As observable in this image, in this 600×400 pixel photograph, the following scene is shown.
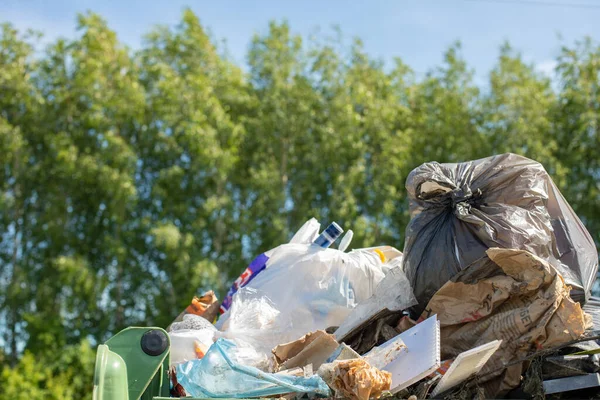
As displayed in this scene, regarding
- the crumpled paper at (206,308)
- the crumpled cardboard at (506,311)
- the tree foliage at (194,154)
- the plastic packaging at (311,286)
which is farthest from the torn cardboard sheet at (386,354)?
the tree foliage at (194,154)

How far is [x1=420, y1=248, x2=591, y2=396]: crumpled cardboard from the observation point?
229cm

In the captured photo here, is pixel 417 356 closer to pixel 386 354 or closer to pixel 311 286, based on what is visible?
pixel 386 354

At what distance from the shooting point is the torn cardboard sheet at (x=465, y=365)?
210 cm

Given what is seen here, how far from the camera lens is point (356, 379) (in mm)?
2064

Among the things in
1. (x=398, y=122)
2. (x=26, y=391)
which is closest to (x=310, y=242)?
(x=26, y=391)

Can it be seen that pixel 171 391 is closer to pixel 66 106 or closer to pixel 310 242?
pixel 310 242

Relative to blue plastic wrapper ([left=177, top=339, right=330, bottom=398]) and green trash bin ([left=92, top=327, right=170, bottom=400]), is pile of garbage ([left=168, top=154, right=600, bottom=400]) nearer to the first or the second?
blue plastic wrapper ([left=177, top=339, right=330, bottom=398])

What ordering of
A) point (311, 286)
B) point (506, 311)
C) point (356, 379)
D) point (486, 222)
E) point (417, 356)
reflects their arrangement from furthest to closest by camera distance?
1. point (311, 286)
2. point (486, 222)
3. point (506, 311)
4. point (417, 356)
5. point (356, 379)

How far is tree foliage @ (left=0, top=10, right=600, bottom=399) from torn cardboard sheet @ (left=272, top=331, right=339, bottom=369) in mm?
8215

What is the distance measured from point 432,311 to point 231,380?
0.76 meters

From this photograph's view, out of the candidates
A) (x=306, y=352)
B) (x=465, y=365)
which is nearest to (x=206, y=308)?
(x=306, y=352)

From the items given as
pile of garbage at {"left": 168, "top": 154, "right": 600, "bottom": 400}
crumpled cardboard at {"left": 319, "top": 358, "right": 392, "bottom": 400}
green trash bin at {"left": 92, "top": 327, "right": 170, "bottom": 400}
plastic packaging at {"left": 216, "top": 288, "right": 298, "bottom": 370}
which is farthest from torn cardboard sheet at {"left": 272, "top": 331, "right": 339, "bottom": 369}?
green trash bin at {"left": 92, "top": 327, "right": 170, "bottom": 400}

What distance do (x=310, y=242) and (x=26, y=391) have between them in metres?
8.16

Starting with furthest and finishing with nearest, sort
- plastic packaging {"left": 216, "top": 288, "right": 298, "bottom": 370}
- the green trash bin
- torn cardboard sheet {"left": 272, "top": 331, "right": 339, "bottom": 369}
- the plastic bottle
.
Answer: the plastic bottle → plastic packaging {"left": 216, "top": 288, "right": 298, "bottom": 370} → torn cardboard sheet {"left": 272, "top": 331, "right": 339, "bottom": 369} → the green trash bin
